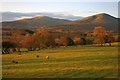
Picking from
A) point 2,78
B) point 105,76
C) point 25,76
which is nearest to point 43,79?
point 25,76

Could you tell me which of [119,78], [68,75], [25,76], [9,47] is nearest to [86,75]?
[68,75]

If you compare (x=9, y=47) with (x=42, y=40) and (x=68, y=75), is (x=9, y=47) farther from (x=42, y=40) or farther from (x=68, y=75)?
(x=68, y=75)

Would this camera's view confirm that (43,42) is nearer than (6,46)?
No

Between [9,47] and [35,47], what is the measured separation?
9727 mm

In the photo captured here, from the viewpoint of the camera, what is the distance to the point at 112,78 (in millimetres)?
19156

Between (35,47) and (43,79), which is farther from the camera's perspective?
(35,47)

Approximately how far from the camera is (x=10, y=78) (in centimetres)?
2048

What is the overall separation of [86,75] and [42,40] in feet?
218

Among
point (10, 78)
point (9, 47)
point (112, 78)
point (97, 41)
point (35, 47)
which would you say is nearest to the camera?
point (112, 78)

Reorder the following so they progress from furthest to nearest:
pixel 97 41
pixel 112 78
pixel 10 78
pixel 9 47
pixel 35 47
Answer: pixel 97 41
pixel 35 47
pixel 9 47
pixel 10 78
pixel 112 78

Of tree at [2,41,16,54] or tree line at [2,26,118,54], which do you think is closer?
tree at [2,41,16,54]

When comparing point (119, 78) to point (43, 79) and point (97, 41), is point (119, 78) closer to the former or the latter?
point (43, 79)

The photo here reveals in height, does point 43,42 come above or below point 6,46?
above

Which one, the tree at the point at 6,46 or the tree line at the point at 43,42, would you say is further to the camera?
the tree line at the point at 43,42
